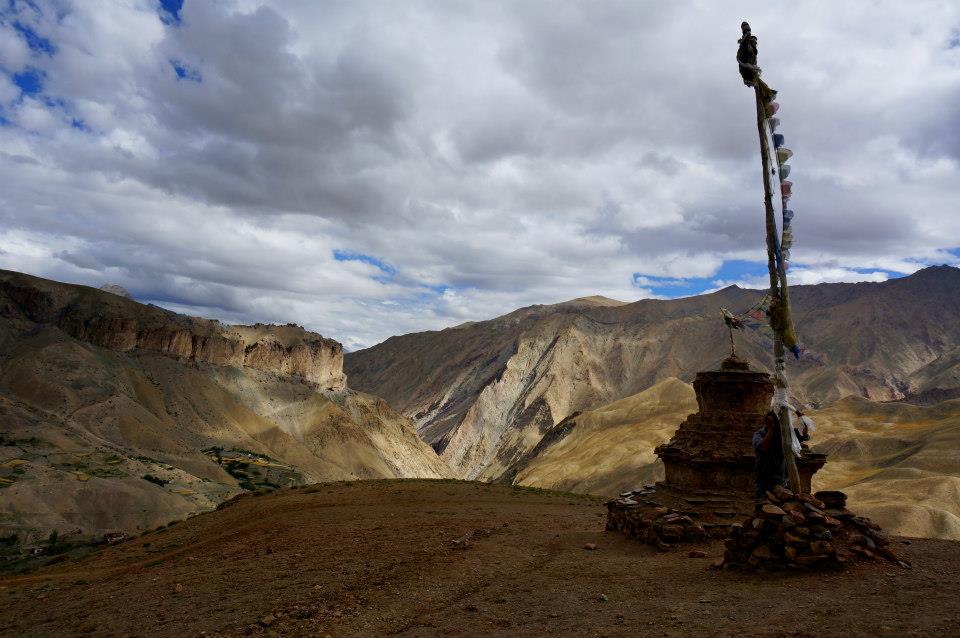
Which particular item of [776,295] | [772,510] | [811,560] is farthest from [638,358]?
Answer: [811,560]

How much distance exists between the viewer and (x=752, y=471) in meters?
13.8

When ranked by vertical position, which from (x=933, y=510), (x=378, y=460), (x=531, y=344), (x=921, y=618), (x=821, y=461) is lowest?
(x=378, y=460)

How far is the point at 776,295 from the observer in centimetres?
979

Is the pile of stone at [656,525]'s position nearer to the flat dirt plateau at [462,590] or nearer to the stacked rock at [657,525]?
the stacked rock at [657,525]

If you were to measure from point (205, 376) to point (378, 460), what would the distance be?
98.4 feet

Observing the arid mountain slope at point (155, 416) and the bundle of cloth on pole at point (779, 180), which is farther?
the arid mountain slope at point (155, 416)

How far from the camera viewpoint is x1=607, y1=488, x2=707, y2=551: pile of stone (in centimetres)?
1226

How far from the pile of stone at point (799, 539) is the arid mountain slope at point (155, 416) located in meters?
34.1

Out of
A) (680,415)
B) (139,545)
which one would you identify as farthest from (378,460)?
(139,545)

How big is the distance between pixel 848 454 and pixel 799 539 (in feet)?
164

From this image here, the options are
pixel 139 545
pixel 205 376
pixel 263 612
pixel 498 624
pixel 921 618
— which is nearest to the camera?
pixel 921 618

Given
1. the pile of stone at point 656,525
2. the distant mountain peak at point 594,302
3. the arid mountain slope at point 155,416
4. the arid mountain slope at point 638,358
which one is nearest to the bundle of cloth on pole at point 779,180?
A: the pile of stone at point 656,525

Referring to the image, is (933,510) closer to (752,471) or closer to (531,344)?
(752,471)

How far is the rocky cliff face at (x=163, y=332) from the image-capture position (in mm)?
84562
